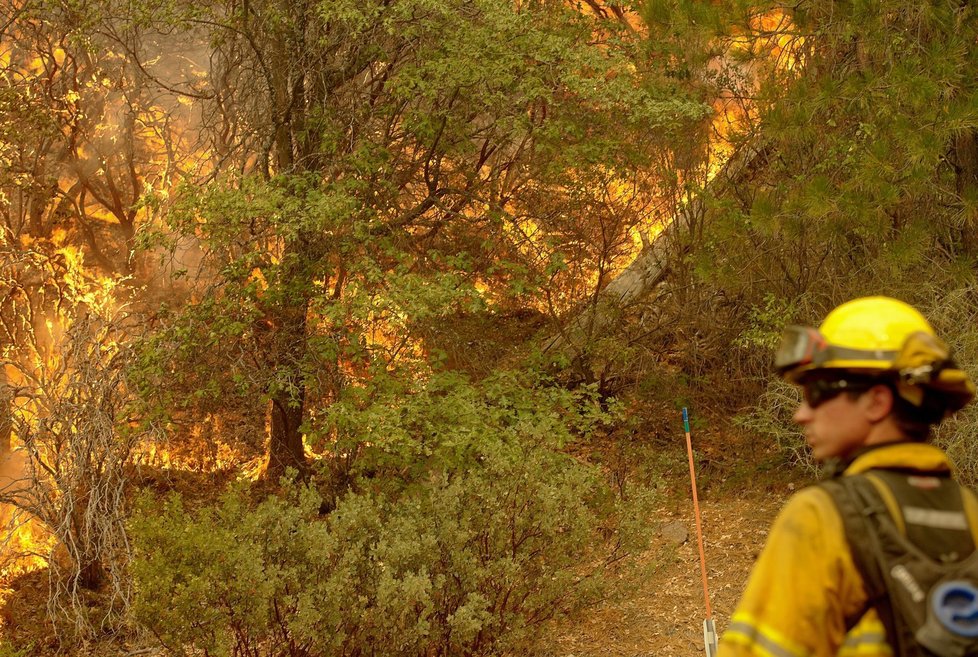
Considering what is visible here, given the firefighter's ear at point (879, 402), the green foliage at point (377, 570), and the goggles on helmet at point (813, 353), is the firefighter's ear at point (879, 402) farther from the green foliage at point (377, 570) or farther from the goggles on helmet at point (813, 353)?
the green foliage at point (377, 570)

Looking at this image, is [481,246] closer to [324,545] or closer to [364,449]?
[364,449]

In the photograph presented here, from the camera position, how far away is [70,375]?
10.6m

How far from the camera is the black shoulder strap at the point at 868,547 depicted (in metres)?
1.93

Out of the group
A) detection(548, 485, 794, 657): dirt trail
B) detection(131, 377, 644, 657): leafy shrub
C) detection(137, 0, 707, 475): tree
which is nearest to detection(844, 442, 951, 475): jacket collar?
detection(131, 377, 644, 657): leafy shrub

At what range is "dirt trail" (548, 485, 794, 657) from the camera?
834 centimetres

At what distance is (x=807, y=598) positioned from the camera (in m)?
1.94

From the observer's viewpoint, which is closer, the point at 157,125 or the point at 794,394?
the point at 794,394

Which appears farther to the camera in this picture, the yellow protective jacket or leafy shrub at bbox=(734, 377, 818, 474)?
leafy shrub at bbox=(734, 377, 818, 474)

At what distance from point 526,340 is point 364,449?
4.84 meters

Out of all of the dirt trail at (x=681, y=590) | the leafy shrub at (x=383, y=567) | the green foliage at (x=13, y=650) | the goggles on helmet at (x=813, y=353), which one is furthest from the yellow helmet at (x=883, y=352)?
the green foliage at (x=13, y=650)

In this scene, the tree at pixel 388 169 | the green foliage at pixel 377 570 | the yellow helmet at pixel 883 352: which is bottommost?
the green foliage at pixel 377 570

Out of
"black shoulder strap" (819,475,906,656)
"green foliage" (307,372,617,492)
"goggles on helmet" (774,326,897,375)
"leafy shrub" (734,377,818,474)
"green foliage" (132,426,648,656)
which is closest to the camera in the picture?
"black shoulder strap" (819,475,906,656)

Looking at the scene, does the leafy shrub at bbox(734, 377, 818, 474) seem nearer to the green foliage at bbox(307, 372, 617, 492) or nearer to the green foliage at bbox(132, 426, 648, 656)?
the green foliage at bbox(307, 372, 617, 492)

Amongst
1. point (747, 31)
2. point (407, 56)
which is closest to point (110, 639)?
point (407, 56)
